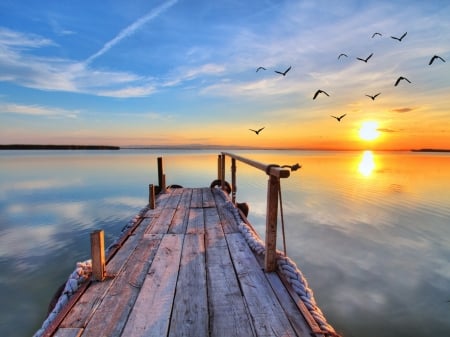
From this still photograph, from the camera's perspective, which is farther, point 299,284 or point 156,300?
point 299,284

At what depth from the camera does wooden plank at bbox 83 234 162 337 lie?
231cm

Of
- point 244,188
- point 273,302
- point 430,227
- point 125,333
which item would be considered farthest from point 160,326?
point 244,188

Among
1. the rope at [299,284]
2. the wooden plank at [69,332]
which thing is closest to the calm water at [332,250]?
the rope at [299,284]

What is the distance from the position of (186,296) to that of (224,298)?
42 centimetres

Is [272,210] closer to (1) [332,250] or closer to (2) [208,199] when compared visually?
(2) [208,199]

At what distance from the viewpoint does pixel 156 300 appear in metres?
2.74

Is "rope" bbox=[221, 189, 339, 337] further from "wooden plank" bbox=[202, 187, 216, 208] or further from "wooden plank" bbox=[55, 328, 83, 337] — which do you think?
"wooden plank" bbox=[202, 187, 216, 208]

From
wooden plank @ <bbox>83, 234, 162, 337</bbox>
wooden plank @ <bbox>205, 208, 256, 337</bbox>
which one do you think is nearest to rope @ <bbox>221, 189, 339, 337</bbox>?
wooden plank @ <bbox>205, 208, 256, 337</bbox>

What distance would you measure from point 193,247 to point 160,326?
201 centimetres

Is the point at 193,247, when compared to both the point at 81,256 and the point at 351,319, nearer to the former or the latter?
the point at 351,319

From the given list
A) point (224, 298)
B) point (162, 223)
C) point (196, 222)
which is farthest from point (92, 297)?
point (196, 222)

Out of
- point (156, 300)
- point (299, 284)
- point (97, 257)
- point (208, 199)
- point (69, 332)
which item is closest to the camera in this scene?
point (69, 332)

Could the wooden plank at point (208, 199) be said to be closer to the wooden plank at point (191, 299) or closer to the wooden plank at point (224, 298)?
the wooden plank at point (224, 298)

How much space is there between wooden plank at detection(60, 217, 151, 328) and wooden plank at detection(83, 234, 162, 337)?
67 millimetres
